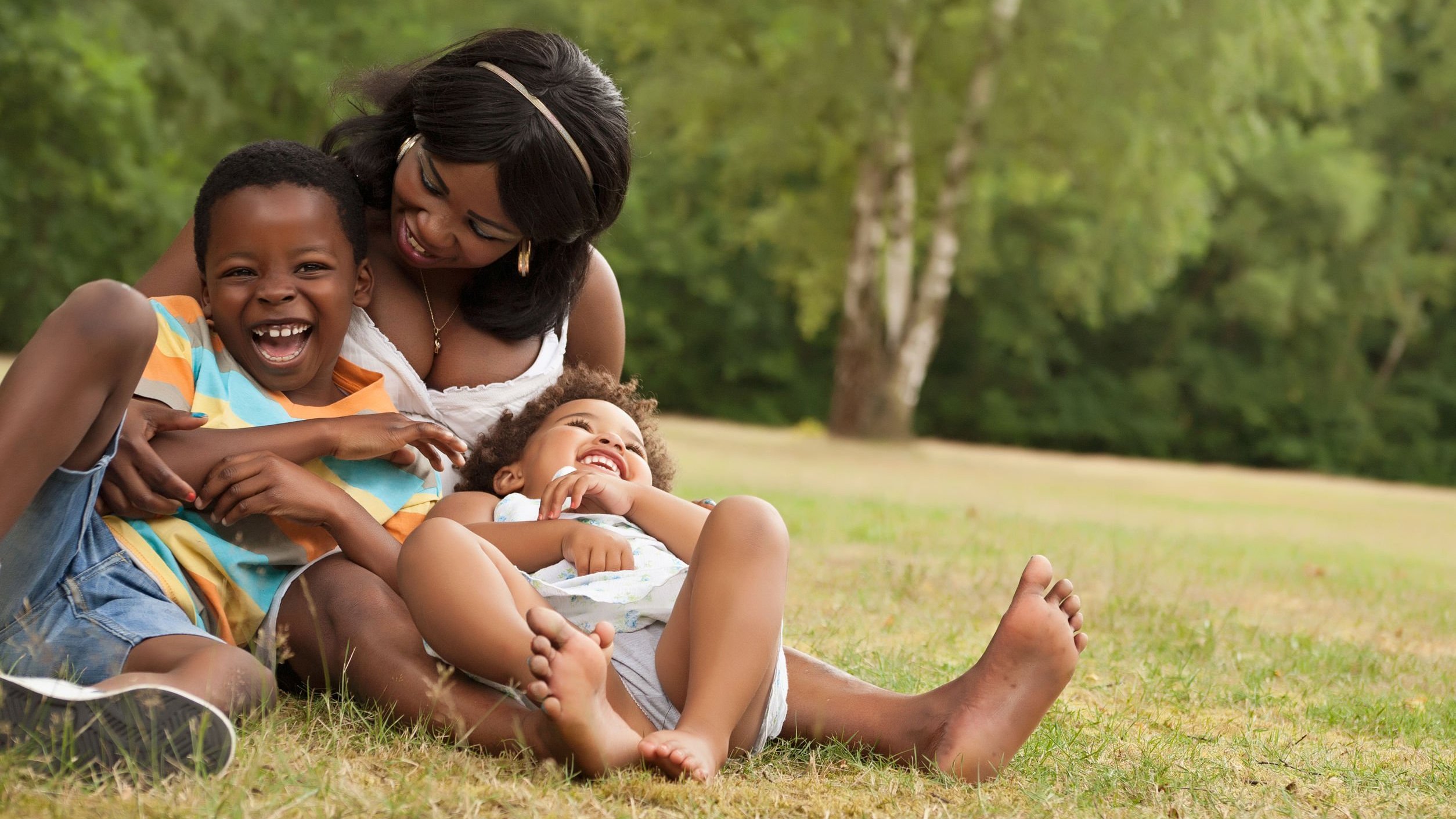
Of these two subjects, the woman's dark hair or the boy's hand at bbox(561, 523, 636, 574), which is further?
the woman's dark hair

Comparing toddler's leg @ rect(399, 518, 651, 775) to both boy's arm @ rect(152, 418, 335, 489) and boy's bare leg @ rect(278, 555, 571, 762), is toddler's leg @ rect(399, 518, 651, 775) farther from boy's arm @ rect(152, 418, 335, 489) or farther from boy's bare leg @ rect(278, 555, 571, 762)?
Answer: boy's arm @ rect(152, 418, 335, 489)

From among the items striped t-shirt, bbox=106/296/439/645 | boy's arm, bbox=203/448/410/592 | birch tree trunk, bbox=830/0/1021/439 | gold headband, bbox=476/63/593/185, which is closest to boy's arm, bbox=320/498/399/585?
boy's arm, bbox=203/448/410/592

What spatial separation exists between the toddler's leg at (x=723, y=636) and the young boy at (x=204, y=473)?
0.66 metres

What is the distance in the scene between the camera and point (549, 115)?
3186mm

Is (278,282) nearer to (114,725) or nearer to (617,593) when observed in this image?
(617,593)

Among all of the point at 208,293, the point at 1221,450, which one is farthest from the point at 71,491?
the point at 1221,450

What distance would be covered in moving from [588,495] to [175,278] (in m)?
1.07

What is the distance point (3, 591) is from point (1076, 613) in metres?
1.96

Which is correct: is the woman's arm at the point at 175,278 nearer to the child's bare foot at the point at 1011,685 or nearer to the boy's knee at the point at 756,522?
the boy's knee at the point at 756,522

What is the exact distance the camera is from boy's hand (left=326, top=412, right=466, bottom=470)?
2820 millimetres

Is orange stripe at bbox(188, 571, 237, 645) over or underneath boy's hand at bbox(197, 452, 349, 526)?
underneath

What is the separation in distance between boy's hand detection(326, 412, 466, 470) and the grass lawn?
522 millimetres

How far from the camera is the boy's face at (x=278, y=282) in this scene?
9.46 ft

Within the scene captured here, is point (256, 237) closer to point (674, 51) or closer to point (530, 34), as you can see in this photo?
point (530, 34)
